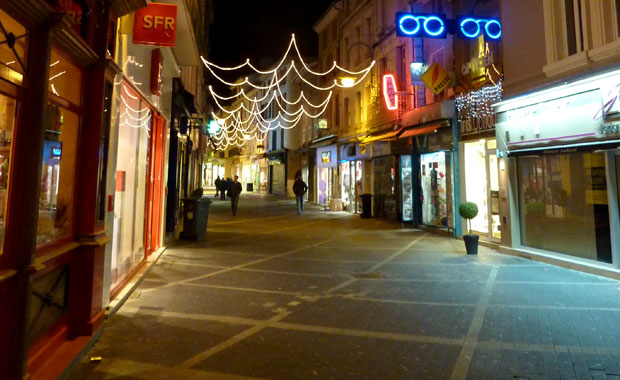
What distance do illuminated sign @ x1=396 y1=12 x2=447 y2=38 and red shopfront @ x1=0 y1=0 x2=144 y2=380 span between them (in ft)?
24.4

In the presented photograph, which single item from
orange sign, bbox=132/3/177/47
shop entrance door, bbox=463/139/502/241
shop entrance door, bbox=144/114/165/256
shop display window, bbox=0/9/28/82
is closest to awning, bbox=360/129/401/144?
shop entrance door, bbox=463/139/502/241

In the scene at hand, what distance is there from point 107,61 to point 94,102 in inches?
19.5

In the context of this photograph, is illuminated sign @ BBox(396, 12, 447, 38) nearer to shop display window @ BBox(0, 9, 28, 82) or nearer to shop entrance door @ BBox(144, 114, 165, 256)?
shop entrance door @ BBox(144, 114, 165, 256)

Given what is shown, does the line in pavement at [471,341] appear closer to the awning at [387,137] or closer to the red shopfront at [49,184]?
the red shopfront at [49,184]

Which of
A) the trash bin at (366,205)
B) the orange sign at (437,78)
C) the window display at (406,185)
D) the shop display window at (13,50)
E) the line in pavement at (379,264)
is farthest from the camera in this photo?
the trash bin at (366,205)

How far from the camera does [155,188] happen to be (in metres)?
8.68

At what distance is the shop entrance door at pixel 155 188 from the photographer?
7977mm

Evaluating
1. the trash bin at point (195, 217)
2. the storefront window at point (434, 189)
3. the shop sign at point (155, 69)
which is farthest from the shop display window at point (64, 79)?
the storefront window at point (434, 189)

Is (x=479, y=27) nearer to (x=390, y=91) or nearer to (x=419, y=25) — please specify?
(x=419, y=25)

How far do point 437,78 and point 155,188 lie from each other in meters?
9.22

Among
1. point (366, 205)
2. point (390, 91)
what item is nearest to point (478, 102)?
point (390, 91)

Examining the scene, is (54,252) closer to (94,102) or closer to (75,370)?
(75,370)

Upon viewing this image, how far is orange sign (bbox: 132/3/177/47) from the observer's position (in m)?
5.51

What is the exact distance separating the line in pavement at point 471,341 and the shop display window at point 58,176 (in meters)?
4.25
